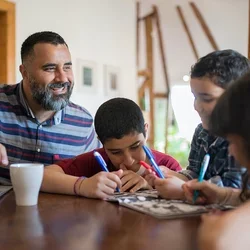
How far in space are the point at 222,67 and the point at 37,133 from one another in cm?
82

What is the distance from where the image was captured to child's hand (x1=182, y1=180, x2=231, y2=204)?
869 millimetres

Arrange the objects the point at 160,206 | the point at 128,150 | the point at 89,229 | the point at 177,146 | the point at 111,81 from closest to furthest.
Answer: the point at 89,229 → the point at 160,206 → the point at 128,150 → the point at 111,81 → the point at 177,146

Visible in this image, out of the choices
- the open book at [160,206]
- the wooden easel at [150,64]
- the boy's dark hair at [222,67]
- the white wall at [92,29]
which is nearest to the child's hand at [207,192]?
the open book at [160,206]

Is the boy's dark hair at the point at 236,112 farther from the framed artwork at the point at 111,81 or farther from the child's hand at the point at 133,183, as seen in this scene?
the framed artwork at the point at 111,81

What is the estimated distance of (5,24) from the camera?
267cm

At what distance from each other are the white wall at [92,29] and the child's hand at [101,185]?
1869 millimetres

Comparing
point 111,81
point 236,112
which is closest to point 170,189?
point 236,112

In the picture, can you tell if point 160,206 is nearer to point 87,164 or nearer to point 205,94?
point 205,94

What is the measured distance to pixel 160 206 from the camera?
0.85 metres

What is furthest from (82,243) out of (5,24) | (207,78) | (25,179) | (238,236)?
(5,24)

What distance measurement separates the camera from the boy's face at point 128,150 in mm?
1161

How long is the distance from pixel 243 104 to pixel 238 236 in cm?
17

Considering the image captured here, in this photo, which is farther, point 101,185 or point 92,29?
point 92,29

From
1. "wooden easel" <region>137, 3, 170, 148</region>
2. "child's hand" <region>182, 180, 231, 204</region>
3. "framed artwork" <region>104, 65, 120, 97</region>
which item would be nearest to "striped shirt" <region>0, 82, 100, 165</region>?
"child's hand" <region>182, 180, 231, 204</region>
